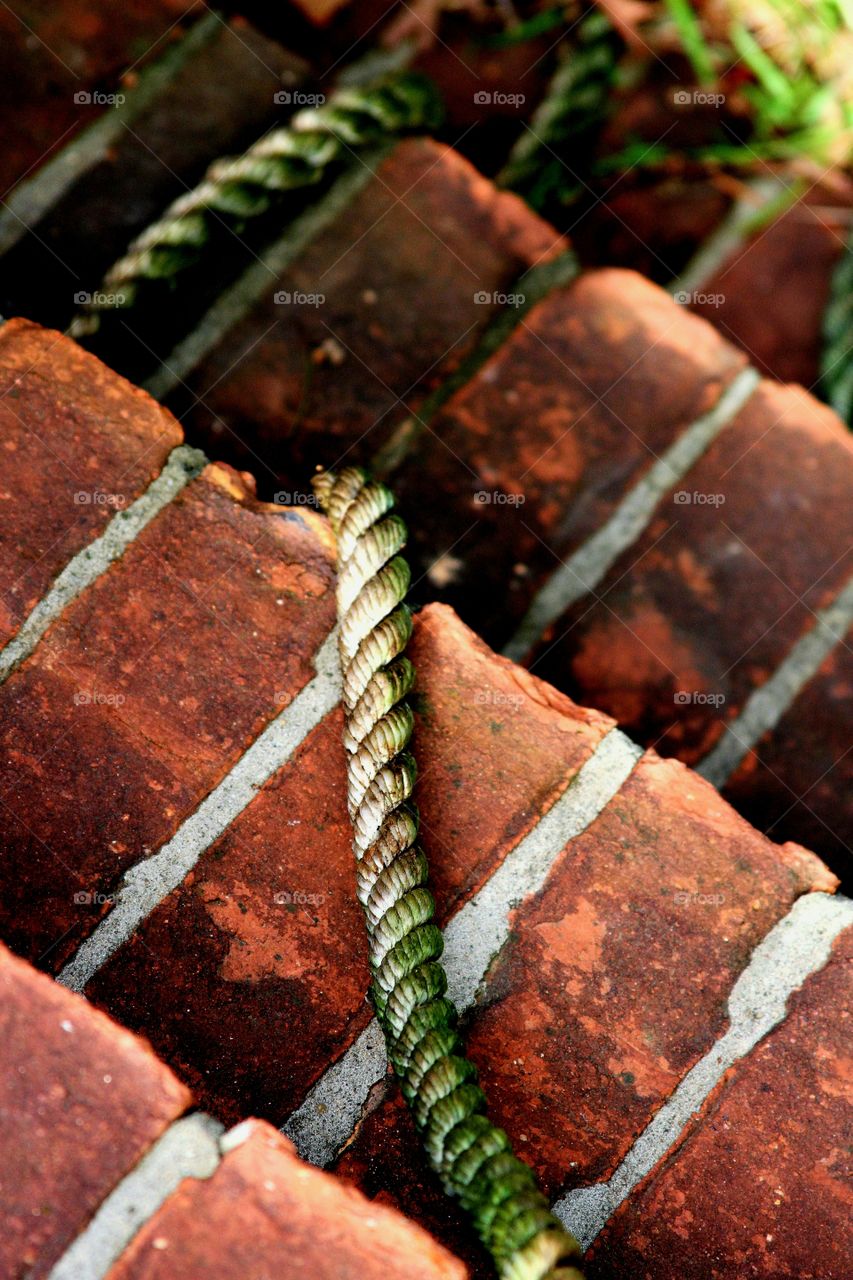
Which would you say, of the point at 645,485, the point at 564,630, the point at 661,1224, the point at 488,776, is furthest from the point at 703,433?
the point at 661,1224

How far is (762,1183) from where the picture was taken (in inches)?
31.9

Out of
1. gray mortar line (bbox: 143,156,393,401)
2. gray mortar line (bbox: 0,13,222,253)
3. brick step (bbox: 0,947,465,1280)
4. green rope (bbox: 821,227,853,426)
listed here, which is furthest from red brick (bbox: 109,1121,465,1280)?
green rope (bbox: 821,227,853,426)

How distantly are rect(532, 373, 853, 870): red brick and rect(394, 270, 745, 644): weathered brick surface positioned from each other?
6cm

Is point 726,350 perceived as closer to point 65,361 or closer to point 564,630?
point 564,630

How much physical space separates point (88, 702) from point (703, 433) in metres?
0.75

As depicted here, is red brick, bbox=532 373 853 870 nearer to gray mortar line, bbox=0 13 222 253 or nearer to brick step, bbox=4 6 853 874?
brick step, bbox=4 6 853 874

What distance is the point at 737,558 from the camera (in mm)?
1142

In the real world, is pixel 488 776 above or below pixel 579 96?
below

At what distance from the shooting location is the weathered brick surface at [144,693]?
32.6 inches

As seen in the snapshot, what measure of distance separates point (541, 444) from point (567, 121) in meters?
0.59

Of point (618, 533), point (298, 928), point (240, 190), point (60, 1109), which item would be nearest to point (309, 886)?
point (298, 928)

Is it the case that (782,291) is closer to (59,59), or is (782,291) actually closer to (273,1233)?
(59,59)

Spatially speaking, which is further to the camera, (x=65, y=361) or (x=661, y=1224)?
(x=65, y=361)

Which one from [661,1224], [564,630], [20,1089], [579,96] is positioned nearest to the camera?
[20,1089]
